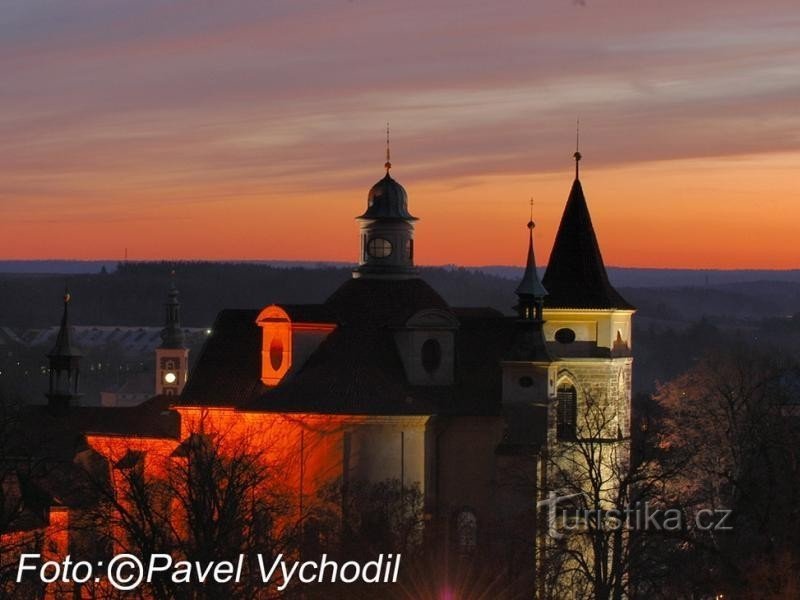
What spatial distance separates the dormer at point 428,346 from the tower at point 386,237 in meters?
3.59

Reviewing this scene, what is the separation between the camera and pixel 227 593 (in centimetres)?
6056

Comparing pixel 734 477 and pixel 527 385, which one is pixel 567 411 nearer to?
pixel 527 385

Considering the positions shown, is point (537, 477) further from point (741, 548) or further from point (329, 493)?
point (741, 548)

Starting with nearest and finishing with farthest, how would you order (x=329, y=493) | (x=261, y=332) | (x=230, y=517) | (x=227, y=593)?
(x=227, y=593), (x=230, y=517), (x=329, y=493), (x=261, y=332)

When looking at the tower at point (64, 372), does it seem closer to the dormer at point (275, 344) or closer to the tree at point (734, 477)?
the tree at point (734, 477)

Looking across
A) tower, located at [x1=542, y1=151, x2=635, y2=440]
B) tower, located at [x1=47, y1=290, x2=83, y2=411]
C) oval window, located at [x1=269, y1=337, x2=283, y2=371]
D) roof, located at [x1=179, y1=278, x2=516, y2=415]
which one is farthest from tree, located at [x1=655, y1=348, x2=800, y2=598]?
tower, located at [x1=47, y1=290, x2=83, y2=411]

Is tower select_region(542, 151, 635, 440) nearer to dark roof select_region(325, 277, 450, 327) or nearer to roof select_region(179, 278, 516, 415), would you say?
roof select_region(179, 278, 516, 415)

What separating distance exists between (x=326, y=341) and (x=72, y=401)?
32893mm

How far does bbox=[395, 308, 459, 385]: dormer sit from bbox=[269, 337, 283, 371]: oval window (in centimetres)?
394

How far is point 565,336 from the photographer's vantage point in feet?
283

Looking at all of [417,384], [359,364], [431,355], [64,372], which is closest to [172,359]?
[64,372]

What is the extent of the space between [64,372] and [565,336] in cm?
3479

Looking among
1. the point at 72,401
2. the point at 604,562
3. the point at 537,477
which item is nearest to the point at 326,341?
the point at 537,477

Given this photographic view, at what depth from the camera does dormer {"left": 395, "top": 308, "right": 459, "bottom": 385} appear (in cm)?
8150
